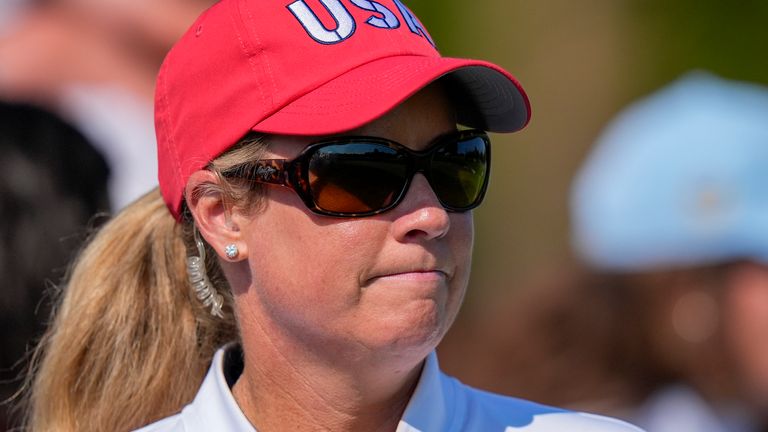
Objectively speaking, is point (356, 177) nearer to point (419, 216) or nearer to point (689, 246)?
point (419, 216)

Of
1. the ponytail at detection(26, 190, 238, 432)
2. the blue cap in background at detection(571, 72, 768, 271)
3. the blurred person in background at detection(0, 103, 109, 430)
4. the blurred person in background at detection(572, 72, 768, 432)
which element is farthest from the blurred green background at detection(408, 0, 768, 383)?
the ponytail at detection(26, 190, 238, 432)

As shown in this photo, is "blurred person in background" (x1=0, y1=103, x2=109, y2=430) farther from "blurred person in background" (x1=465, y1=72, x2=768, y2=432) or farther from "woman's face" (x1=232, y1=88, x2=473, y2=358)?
"woman's face" (x1=232, y1=88, x2=473, y2=358)

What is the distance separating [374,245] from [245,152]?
33cm

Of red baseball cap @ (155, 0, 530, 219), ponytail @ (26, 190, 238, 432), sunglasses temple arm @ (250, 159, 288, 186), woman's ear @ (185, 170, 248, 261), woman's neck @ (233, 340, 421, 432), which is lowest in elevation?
ponytail @ (26, 190, 238, 432)

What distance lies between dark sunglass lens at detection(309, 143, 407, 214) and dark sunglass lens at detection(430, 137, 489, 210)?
8 centimetres

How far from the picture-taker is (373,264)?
204 cm

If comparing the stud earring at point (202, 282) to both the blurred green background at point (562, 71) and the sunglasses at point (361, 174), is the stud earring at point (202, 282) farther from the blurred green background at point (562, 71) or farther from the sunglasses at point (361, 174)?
the blurred green background at point (562, 71)

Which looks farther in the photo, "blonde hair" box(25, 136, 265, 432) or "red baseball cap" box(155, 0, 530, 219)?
"blonde hair" box(25, 136, 265, 432)

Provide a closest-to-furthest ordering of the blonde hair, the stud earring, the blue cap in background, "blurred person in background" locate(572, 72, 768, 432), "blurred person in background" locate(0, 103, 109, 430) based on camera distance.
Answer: the stud earring, the blonde hair, "blurred person in background" locate(0, 103, 109, 430), "blurred person in background" locate(572, 72, 768, 432), the blue cap in background

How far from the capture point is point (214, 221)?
7.48 feet

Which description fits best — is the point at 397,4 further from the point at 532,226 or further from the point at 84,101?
the point at 532,226

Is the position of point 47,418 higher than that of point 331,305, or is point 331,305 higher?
point 331,305

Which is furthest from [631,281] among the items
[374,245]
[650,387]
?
[374,245]

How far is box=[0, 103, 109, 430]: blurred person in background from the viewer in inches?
147
